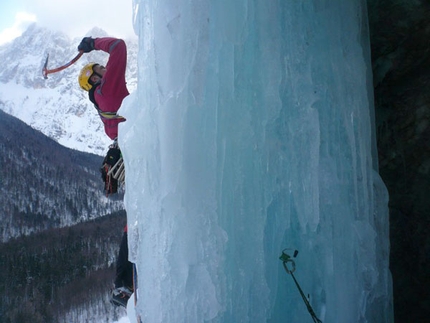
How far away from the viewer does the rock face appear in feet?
9.11

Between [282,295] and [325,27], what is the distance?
5.60ft

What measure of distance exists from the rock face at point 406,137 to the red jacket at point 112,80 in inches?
81.8

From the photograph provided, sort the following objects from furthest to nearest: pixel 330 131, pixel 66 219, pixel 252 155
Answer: pixel 66 219, pixel 330 131, pixel 252 155

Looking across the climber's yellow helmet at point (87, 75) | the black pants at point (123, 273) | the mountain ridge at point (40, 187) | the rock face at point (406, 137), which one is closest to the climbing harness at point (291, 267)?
the rock face at point (406, 137)

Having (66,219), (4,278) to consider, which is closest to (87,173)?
(66,219)

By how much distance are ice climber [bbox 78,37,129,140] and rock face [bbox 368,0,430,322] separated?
6.85 ft

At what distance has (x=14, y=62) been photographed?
6137 inches

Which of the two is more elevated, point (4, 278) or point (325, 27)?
point (325, 27)

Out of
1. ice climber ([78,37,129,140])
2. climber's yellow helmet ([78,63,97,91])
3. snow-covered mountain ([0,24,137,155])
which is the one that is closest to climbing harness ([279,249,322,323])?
ice climber ([78,37,129,140])

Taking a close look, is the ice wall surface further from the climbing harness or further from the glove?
the glove

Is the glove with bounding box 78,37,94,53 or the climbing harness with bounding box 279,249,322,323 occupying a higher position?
the glove with bounding box 78,37,94,53

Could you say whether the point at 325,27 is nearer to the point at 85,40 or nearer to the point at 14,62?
the point at 85,40

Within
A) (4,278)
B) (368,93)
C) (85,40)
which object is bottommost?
(4,278)

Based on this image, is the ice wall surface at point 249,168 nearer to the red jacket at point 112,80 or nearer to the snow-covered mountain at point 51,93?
the red jacket at point 112,80
